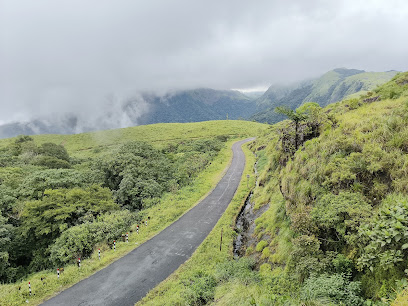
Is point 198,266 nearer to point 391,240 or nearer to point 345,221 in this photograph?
point 345,221

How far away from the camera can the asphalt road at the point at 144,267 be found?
458 inches

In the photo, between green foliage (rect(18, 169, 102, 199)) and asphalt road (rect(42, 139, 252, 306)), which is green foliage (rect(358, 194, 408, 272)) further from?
green foliage (rect(18, 169, 102, 199))

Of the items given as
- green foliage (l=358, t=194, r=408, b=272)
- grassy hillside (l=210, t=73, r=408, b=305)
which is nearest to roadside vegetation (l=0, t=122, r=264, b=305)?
grassy hillside (l=210, t=73, r=408, b=305)

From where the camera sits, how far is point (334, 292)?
5930 millimetres

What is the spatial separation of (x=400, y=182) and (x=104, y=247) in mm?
17969

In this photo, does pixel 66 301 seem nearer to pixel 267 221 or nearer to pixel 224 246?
pixel 224 246

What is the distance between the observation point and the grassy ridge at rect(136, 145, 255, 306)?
35.5 feet

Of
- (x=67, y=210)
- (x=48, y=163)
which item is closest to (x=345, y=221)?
(x=67, y=210)

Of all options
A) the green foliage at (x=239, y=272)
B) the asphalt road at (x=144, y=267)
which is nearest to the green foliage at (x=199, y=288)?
the green foliage at (x=239, y=272)

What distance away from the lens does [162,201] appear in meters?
24.8

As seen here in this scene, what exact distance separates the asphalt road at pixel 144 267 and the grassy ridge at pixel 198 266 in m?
0.56

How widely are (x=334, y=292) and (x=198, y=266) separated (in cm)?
935

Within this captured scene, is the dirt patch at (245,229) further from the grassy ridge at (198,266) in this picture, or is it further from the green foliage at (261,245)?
the green foliage at (261,245)

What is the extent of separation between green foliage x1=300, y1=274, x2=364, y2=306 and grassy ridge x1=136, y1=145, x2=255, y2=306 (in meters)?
6.18
